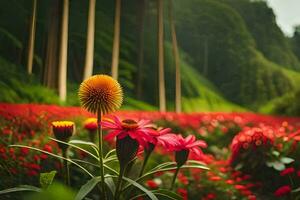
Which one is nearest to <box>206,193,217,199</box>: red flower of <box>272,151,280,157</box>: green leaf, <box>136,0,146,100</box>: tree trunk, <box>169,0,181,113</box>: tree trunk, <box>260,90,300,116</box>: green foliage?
<box>272,151,280,157</box>: green leaf

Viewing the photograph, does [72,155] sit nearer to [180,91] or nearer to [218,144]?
[218,144]

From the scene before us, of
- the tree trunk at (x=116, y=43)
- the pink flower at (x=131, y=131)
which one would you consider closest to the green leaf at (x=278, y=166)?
the pink flower at (x=131, y=131)

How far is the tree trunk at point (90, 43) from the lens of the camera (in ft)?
11.5

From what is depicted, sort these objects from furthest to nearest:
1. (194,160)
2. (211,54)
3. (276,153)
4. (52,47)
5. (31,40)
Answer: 1. (211,54)
2. (52,47)
3. (31,40)
4. (194,160)
5. (276,153)

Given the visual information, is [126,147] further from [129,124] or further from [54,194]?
[54,194]

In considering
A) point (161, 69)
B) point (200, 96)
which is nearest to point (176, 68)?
point (161, 69)

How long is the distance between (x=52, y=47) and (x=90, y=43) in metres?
0.44

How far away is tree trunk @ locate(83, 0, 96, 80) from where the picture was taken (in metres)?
3.49

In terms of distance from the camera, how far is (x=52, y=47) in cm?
324

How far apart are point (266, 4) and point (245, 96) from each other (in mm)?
1168

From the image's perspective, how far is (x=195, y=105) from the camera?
5.63 meters

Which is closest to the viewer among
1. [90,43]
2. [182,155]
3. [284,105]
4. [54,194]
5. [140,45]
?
[54,194]

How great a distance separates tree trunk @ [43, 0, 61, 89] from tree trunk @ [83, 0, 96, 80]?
0.27 meters

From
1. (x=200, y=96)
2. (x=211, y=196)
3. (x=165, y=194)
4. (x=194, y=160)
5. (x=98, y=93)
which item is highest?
(x=98, y=93)
